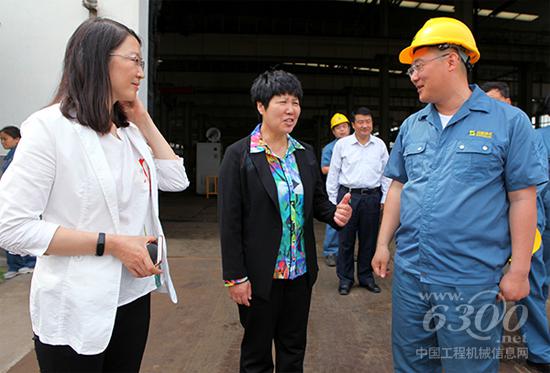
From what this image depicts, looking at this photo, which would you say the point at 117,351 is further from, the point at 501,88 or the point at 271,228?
the point at 501,88

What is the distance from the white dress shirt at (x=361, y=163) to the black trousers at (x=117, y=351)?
10.1 ft

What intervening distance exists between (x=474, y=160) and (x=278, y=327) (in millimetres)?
1209

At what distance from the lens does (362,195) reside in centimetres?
429

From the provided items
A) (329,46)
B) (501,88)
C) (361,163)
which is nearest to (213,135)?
(329,46)

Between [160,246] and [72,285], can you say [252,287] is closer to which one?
[160,246]

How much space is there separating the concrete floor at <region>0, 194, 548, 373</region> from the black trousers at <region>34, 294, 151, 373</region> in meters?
1.32

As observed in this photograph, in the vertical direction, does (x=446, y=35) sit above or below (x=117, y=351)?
above

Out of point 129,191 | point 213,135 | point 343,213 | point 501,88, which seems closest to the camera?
point 129,191

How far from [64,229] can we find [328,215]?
134 cm

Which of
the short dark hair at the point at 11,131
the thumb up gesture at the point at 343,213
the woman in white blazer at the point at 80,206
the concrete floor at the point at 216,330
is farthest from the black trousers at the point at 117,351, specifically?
the short dark hair at the point at 11,131

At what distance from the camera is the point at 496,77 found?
21.2 meters

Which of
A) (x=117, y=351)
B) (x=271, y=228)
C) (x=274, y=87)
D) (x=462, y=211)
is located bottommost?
(x=117, y=351)

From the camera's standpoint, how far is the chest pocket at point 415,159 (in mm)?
1862

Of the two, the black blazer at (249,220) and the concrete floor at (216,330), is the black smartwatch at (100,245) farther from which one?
the concrete floor at (216,330)
